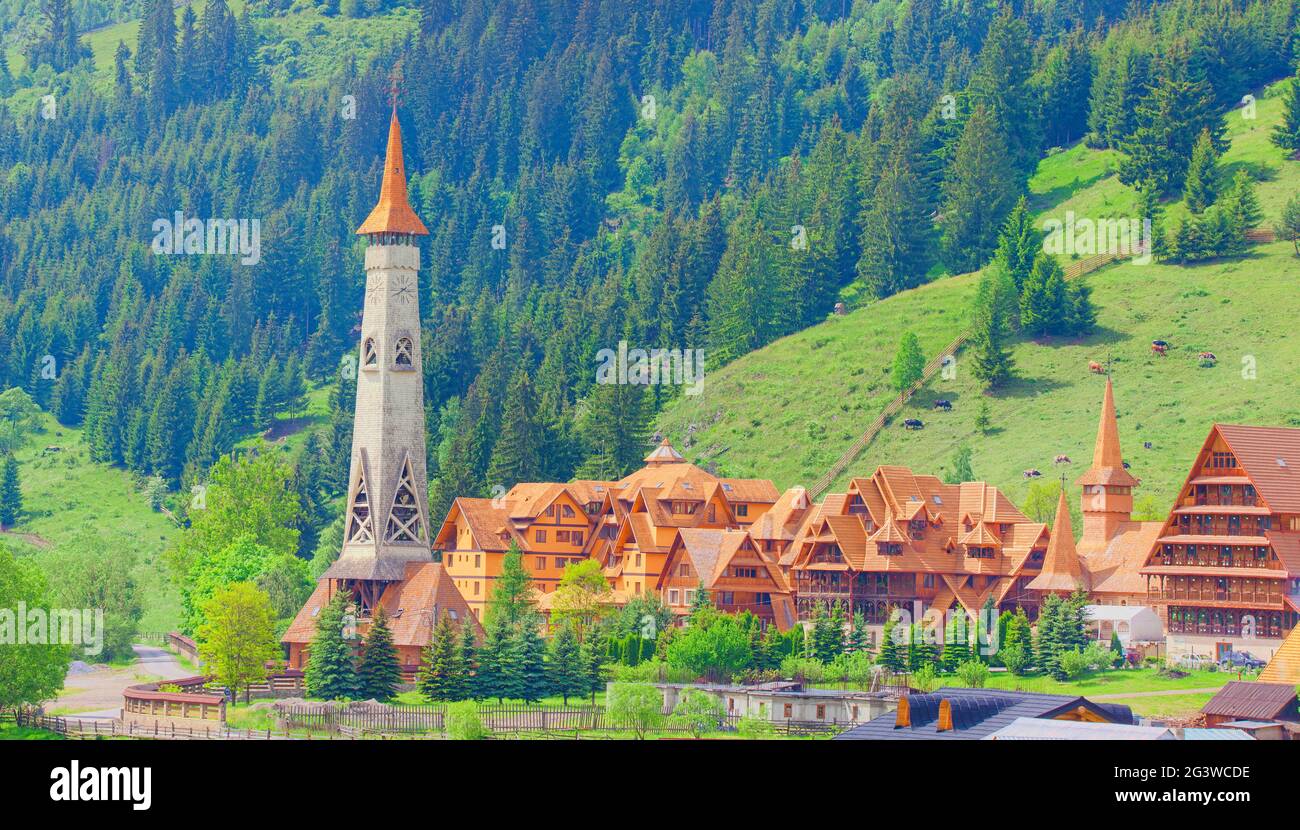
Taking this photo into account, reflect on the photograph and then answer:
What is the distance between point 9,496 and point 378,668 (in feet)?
302

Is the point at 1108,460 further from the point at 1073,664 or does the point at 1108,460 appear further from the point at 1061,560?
the point at 1073,664

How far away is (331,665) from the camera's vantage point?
339ft

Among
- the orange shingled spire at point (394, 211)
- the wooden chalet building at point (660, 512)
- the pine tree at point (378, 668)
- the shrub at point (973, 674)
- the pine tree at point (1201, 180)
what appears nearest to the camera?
the shrub at point (973, 674)

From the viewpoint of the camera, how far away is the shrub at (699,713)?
94.8 m

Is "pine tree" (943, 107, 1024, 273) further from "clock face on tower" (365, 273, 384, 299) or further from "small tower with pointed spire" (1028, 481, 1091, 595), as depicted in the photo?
"clock face on tower" (365, 273, 384, 299)

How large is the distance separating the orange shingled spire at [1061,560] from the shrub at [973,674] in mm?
14763

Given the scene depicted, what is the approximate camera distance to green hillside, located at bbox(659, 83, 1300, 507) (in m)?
146

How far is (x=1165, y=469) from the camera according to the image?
139 metres

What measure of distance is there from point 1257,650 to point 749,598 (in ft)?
91.5

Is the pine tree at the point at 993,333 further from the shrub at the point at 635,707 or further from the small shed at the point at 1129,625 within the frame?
the shrub at the point at 635,707

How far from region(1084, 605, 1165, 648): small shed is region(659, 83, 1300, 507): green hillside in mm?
23171

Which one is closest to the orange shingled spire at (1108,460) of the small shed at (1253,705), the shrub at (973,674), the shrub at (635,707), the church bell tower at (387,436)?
the shrub at (973,674)
